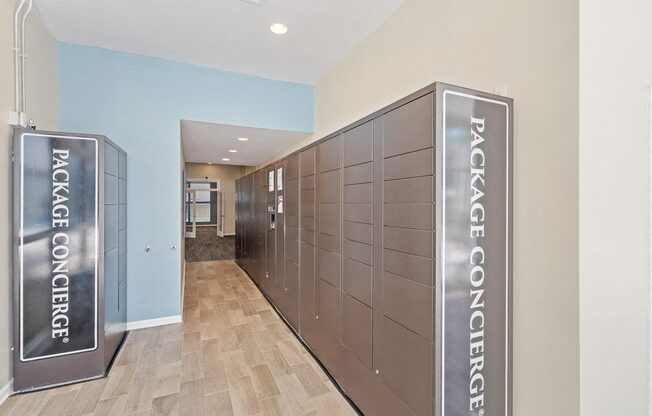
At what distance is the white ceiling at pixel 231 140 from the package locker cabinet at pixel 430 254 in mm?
2671

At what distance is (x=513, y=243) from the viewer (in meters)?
1.67

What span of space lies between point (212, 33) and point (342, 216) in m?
2.46

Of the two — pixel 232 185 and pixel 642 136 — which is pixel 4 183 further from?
pixel 232 185

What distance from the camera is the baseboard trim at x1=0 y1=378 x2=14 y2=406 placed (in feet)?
7.14

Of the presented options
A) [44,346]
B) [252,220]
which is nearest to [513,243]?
[44,346]

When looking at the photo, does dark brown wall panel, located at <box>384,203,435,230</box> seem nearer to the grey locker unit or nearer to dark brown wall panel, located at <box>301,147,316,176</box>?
dark brown wall panel, located at <box>301,147,316,176</box>

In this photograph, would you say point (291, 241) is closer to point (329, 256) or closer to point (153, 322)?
point (329, 256)

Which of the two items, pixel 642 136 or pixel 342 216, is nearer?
pixel 642 136

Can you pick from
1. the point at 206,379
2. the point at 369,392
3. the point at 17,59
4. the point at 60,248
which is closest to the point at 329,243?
the point at 369,392

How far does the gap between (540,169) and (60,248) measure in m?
3.46

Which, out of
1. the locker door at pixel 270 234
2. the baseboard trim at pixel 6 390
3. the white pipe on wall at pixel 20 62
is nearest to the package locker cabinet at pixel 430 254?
the locker door at pixel 270 234

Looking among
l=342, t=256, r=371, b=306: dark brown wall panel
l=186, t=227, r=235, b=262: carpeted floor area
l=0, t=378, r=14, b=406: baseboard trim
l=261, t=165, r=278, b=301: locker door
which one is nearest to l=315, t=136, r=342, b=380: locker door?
l=342, t=256, r=371, b=306: dark brown wall panel

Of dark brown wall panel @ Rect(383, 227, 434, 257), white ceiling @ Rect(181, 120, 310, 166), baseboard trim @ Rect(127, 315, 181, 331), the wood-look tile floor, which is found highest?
white ceiling @ Rect(181, 120, 310, 166)

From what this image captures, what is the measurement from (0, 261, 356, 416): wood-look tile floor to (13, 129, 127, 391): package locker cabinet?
0.73 ft
